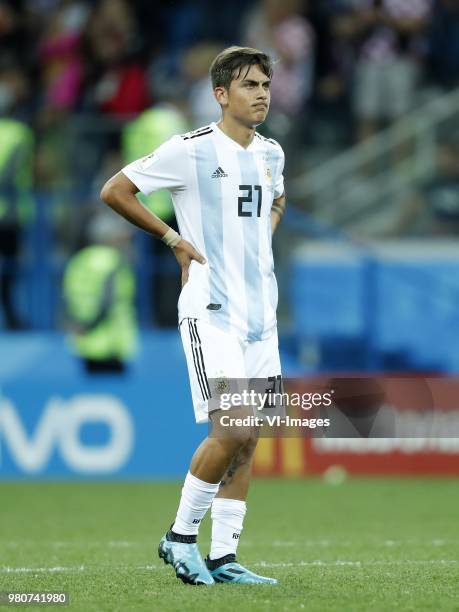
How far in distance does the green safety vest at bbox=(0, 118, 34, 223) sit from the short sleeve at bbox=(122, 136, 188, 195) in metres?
8.22

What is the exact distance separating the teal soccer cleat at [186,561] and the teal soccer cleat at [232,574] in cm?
8

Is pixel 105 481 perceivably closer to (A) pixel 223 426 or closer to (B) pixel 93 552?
(B) pixel 93 552

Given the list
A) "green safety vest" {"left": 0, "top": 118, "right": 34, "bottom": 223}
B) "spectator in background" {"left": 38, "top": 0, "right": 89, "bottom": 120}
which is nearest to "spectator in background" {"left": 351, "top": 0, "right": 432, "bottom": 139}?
"spectator in background" {"left": 38, "top": 0, "right": 89, "bottom": 120}

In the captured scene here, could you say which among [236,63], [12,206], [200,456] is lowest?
[200,456]

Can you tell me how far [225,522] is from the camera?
6.54 m

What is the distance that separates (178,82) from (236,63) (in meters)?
9.64

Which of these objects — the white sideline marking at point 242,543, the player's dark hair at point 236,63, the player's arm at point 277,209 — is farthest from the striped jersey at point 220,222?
the white sideline marking at point 242,543

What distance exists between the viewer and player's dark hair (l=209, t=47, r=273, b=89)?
6426 mm

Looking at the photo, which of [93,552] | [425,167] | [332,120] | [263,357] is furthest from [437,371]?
[263,357]

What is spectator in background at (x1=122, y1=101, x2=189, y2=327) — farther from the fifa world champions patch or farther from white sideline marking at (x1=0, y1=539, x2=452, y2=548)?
the fifa world champions patch

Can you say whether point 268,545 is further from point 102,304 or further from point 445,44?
point 445,44

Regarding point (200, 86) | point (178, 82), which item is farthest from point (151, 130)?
point (178, 82)

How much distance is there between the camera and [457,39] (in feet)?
51.9

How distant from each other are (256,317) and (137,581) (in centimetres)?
129
